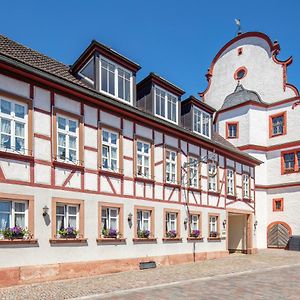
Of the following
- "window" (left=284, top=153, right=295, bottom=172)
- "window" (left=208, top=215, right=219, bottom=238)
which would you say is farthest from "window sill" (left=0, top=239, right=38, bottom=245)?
"window" (left=284, top=153, right=295, bottom=172)

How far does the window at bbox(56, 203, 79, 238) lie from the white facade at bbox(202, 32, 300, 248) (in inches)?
808

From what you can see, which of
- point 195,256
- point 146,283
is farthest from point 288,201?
point 146,283

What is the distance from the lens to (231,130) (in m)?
34.6

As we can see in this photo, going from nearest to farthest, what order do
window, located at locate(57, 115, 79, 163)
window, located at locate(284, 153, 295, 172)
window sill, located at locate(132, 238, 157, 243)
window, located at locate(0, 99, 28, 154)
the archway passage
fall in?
1. window, located at locate(0, 99, 28, 154)
2. window, located at locate(57, 115, 79, 163)
3. window sill, located at locate(132, 238, 157, 243)
4. the archway passage
5. window, located at locate(284, 153, 295, 172)

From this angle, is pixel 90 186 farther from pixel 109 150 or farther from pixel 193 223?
pixel 193 223

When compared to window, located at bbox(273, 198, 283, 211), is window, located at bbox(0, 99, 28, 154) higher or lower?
higher

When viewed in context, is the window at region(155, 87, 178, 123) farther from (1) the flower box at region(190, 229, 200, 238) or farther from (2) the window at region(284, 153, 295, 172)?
(2) the window at region(284, 153, 295, 172)

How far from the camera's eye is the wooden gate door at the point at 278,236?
32000mm

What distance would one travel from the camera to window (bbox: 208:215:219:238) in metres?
23.4

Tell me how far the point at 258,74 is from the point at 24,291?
2810cm

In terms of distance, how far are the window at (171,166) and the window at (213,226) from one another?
169 inches

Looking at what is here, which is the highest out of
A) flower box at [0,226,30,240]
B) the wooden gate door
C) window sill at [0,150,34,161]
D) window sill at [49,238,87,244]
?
window sill at [0,150,34,161]

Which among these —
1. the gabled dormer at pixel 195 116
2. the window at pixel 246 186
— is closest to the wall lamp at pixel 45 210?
the gabled dormer at pixel 195 116

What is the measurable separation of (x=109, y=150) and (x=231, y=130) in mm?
19545
